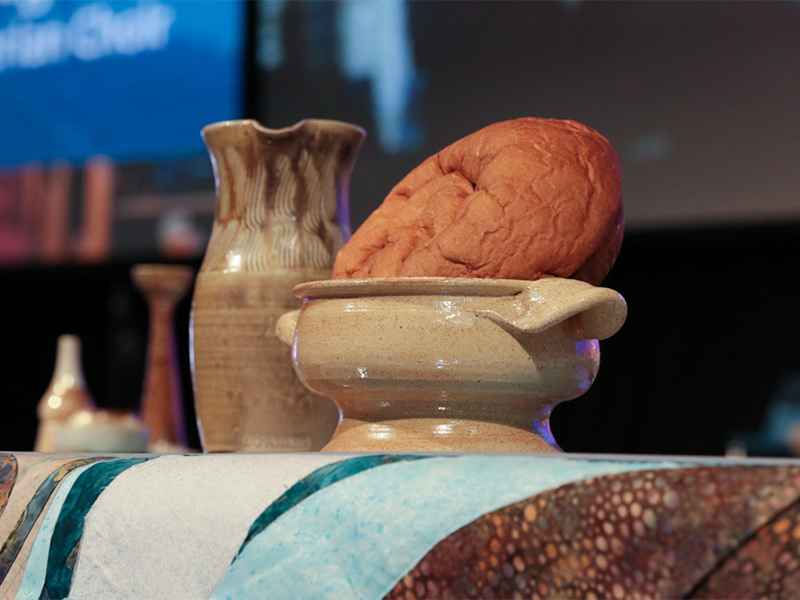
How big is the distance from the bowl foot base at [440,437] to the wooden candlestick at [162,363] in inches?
43.9

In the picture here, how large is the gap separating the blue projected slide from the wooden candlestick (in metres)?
2.26

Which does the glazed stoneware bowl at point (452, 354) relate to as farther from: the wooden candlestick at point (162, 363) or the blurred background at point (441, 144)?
the blurred background at point (441, 144)

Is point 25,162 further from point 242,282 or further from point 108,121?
point 242,282

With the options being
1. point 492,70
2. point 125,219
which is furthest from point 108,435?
point 125,219

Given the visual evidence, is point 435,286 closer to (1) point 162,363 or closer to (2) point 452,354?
(2) point 452,354

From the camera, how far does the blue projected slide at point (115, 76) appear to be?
3.88 m

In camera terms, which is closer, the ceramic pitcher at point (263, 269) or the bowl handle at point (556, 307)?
the bowl handle at point (556, 307)

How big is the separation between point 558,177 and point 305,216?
0.32 metres

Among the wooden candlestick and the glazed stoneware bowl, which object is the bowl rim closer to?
the glazed stoneware bowl

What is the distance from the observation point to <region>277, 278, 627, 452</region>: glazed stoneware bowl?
0.55m

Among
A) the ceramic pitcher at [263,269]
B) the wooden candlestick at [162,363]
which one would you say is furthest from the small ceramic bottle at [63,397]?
the ceramic pitcher at [263,269]

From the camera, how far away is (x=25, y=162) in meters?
4.07

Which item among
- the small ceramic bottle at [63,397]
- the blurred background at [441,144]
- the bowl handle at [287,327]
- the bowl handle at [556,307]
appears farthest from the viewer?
the blurred background at [441,144]

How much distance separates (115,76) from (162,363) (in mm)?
2642
